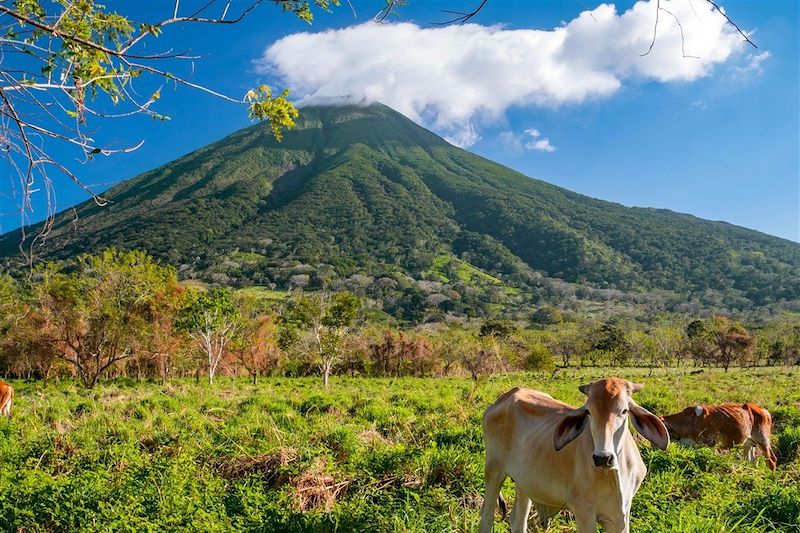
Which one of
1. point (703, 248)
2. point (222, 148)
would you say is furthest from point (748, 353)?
point (222, 148)

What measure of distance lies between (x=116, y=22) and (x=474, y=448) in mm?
6920

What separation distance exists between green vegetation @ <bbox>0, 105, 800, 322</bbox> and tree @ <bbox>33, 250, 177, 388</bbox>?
75.6 metres

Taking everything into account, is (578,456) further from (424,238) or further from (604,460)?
(424,238)

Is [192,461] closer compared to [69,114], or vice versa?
[69,114]

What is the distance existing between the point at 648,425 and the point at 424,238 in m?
155

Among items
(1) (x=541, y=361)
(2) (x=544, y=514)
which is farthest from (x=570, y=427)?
(1) (x=541, y=361)

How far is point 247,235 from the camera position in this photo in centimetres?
14488

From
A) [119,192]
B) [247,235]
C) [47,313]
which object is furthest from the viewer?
[119,192]

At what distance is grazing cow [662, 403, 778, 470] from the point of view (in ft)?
26.0

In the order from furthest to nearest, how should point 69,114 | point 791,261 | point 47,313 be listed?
point 791,261, point 47,313, point 69,114

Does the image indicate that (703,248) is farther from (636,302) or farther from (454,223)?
(454,223)

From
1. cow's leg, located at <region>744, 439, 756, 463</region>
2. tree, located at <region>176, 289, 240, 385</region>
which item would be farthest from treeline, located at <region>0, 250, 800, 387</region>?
cow's leg, located at <region>744, 439, 756, 463</region>

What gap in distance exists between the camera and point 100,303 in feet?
74.1

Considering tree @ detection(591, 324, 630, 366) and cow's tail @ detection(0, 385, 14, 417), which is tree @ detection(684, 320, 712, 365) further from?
cow's tail @ detection(0, 385, 14, 417)
